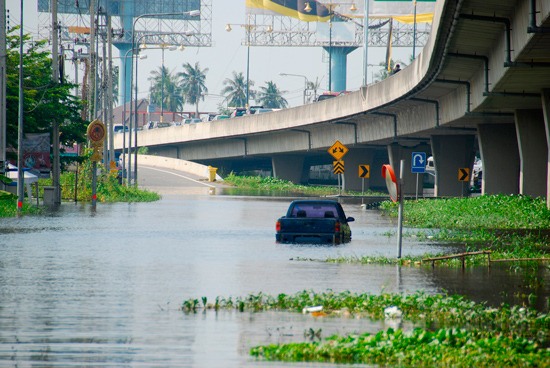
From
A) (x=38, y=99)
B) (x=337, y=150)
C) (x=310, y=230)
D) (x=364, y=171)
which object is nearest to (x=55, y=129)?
(x=38, y=99)

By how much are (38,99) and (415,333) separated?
45793 mm

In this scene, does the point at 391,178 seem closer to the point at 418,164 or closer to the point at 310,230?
the point at 310,230

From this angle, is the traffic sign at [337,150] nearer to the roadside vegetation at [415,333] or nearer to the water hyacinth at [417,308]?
the roadside vegetation at [415,333]

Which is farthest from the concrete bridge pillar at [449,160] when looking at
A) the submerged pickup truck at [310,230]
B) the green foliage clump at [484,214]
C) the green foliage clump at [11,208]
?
the submerged pickup truck at [310,230]

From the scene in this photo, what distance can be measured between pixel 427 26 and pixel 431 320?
483 feet

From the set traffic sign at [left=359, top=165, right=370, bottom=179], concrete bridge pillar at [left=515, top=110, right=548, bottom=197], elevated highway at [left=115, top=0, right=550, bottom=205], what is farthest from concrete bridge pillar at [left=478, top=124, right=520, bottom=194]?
traffic sign at [left=359, top=165, right=370, bottom=179]

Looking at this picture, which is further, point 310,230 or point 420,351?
point 310,230

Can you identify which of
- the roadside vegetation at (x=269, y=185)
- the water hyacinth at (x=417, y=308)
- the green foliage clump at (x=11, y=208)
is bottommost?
the water hyacinth at (x=417, y=308)

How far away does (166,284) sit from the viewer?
63.9 ft

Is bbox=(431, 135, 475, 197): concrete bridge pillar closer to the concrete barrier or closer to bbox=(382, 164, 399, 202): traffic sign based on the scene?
the concrete barrier

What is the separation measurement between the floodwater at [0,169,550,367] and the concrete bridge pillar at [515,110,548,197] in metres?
10.9

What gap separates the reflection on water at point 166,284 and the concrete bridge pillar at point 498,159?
18.7 meters

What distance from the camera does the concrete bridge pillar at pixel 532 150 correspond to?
47.5 metres

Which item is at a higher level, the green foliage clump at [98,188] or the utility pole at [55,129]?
the utility pole at [55,129]
